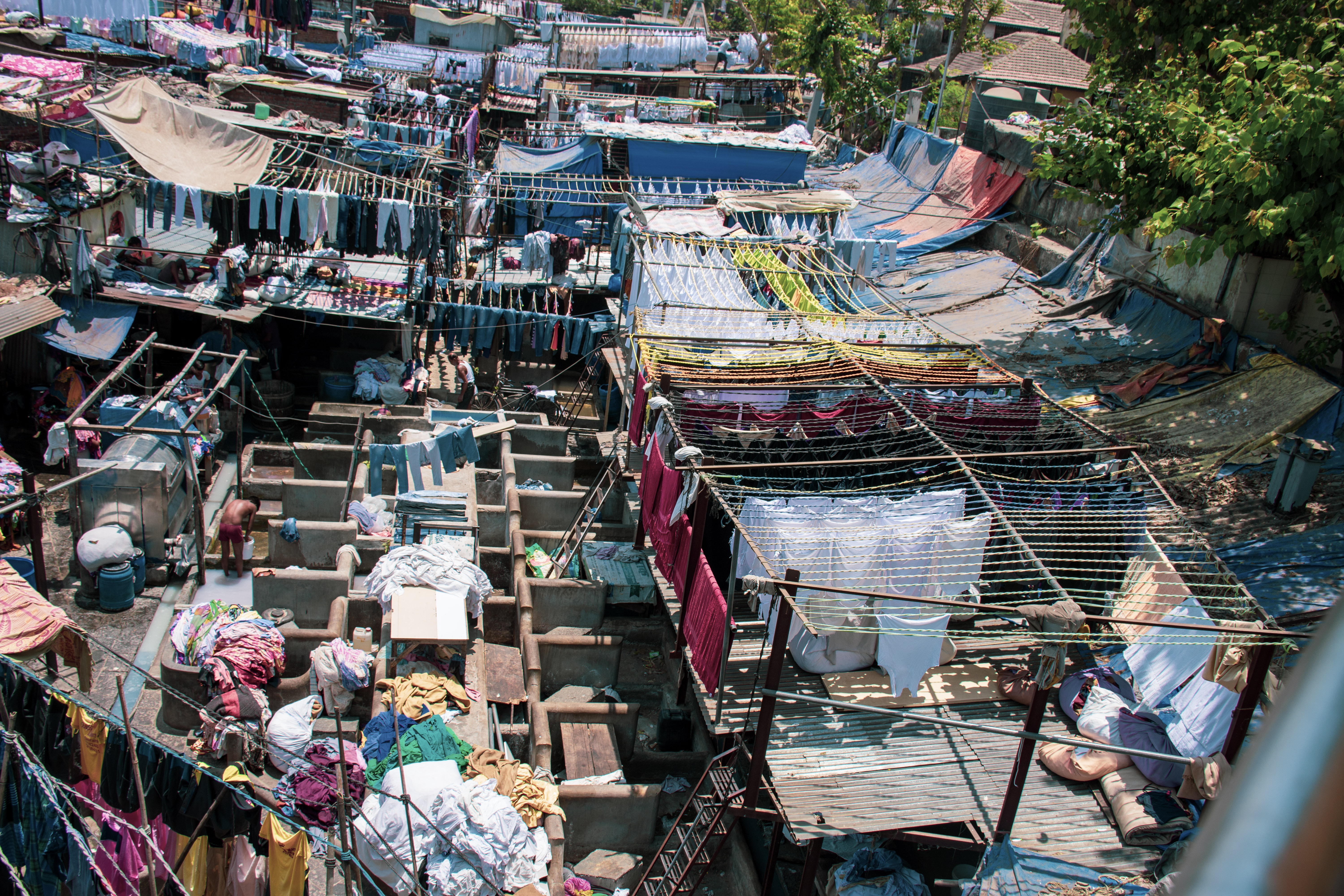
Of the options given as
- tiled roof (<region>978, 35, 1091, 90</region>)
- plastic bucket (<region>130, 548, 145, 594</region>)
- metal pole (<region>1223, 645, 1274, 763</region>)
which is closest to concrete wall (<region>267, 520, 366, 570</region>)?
plastic bucket (<region>130, 548, 145, 594</region>)

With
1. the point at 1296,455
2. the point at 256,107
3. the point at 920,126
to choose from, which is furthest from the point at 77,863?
the point at 920,126

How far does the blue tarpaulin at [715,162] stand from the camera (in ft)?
109

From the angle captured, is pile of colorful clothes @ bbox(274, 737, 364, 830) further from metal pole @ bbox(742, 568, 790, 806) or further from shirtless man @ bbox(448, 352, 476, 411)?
shirtless man @ bbox(448, 352, 476, 411)

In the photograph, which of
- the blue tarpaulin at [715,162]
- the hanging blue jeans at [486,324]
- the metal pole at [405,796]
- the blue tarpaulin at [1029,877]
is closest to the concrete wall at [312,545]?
the metal pole at [405,796]

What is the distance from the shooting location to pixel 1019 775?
1102 centimetres

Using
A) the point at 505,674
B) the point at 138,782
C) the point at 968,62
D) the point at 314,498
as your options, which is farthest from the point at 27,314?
the point at 968,62

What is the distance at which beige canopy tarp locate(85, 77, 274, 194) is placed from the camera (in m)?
23.1

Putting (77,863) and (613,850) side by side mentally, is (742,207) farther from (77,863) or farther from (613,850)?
(77,863)

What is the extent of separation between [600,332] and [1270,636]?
1892 centimetres

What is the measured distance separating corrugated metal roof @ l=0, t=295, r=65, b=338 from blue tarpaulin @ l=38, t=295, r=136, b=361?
32 centimetres

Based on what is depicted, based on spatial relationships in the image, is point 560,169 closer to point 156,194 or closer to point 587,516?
point 156,194

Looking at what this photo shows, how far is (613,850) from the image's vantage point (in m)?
14.4

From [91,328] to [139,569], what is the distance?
7093 mm

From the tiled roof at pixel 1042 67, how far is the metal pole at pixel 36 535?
104ft
